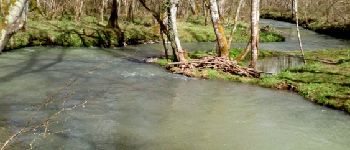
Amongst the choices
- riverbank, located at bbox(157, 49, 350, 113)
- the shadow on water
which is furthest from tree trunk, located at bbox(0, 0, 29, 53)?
the shadow on water

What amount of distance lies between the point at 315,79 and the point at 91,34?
19812 millimetres

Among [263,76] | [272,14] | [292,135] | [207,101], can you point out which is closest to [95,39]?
[263,76]

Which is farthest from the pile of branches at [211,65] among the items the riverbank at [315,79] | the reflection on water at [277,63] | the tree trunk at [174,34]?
the reflection on water at [277,63]

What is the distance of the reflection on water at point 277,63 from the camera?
27750 millimetres

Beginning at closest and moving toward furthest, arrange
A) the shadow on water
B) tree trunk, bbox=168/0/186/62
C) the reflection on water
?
the shadow on water, tree trunk, bbox=168/0/186/62, the reflection on water

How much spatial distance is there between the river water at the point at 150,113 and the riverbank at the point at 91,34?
8449mm

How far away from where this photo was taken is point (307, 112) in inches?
695

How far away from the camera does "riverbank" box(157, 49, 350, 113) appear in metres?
19.5

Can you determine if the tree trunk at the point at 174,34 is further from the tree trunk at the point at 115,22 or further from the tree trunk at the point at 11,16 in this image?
the tree trunk at the point at 11,16

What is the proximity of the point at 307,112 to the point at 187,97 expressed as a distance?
4.97 meters

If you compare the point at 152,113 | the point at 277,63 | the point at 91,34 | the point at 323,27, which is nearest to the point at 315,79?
the point at 277,63

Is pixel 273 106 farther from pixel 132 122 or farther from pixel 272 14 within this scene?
pixel 272 14

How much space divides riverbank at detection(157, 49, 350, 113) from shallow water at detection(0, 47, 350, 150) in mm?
789

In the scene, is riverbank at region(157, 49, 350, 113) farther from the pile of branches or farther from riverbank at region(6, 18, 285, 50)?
riverbank at region(6, 18, 285, 50)
